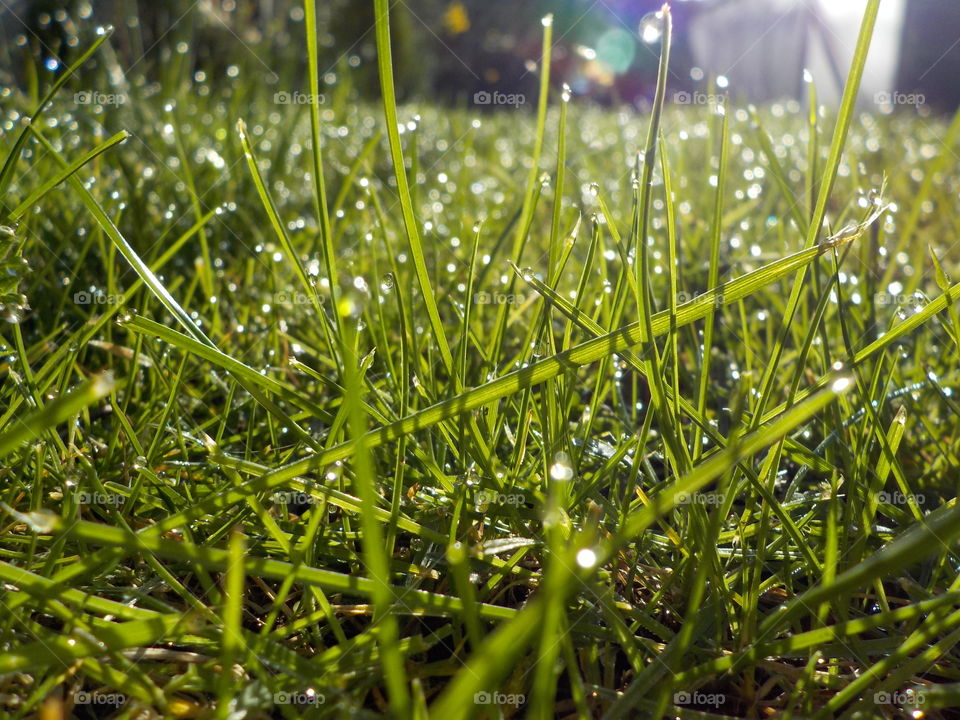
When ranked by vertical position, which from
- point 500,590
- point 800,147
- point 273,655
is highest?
point 800,147

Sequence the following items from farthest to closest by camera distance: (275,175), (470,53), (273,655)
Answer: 1. (470,53)
2. (275,175)
3. (273,655)

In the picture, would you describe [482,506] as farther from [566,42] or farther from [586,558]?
[566,42]

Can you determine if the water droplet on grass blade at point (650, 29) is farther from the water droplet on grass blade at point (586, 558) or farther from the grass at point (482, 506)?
the water droplet on grass blade at point (586, 558)

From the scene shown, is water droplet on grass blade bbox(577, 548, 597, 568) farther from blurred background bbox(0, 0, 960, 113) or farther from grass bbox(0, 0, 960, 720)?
blurred background bbox(0, 0, 960, 113)

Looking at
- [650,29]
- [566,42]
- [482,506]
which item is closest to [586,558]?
[482,506]

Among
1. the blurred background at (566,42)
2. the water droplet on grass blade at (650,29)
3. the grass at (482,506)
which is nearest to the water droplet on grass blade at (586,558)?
the grass at (482,506)

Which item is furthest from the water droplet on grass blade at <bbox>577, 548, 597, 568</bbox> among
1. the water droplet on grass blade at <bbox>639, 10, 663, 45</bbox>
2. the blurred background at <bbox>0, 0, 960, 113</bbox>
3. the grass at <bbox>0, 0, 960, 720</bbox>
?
the blurred background at <bbox>0, 0, 960, 113</bbox>

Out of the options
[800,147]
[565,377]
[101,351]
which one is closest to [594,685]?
[565,377]

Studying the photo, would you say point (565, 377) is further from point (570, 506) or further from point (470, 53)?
point (470, 53)
